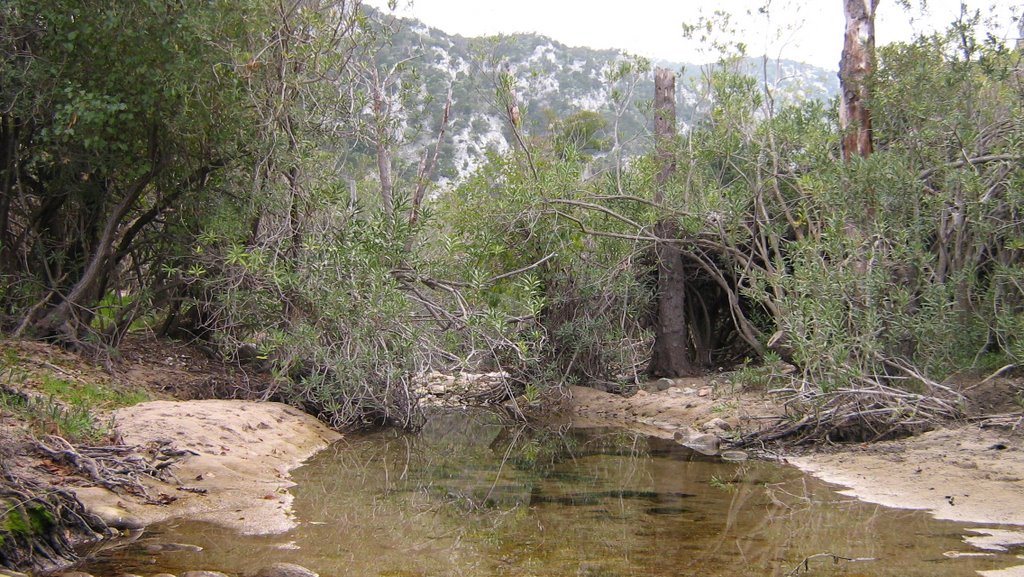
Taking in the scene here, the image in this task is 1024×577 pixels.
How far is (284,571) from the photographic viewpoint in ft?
13.3

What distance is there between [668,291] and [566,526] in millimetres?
7028

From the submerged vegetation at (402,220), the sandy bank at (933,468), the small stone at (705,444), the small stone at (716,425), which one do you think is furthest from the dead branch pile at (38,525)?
the small stone at (716,425)

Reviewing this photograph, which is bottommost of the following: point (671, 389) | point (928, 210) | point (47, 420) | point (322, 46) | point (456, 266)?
point (671, 389)

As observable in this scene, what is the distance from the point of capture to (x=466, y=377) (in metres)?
11.5

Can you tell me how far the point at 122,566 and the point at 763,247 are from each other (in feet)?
25.2

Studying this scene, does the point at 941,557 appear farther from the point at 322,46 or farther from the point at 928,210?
the point at 322,46

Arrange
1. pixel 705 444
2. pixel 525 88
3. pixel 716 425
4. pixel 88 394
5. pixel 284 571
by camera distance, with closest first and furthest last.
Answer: pixel 284 571, pixel 88 394, pixel 705 444, pixel 716 425, pixel 525 88

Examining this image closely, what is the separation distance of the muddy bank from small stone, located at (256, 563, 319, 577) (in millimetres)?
864

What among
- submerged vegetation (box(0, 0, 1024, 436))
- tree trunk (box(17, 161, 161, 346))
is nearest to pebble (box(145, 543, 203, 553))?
submerged vegetation (box(0, 0, 1024, 436))

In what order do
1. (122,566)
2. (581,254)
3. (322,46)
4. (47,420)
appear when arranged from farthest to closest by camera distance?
(581,254) → (322,46) → (47,420) → (122,566)

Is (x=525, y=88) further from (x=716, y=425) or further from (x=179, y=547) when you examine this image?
(x=179, y=547)

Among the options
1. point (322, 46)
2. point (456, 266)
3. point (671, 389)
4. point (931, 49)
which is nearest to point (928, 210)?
point (931, 49)

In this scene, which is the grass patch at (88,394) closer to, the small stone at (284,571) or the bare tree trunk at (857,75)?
the small stone at (284,571)

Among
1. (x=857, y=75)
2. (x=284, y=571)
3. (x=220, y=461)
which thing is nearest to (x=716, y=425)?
(x=857, y=75)
